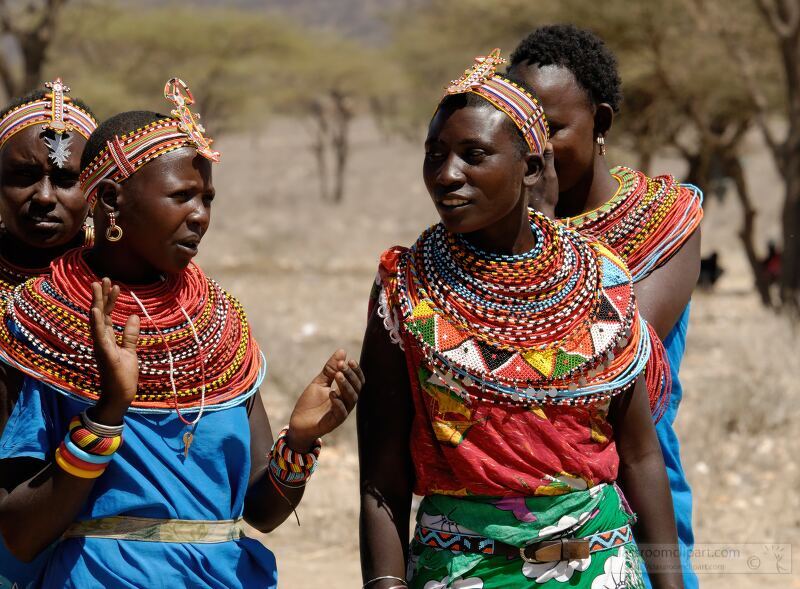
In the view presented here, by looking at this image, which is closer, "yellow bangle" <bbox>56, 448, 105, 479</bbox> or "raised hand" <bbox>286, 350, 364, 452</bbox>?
"yellow bangle" <bbox>56, 448, 105, 479</bbox>

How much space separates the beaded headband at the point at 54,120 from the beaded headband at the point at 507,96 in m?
0.96

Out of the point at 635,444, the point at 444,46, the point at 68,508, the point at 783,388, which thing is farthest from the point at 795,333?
the point at 444,46

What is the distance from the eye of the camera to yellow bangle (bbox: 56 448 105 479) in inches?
83.7

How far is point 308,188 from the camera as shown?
39188mm

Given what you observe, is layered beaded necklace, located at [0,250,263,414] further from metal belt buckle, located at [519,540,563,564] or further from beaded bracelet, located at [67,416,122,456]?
metal belt buckle, located at [519,540,563,564]

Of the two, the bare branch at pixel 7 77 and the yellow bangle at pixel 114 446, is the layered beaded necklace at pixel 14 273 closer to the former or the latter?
the yellow bangle at pixel 114 446

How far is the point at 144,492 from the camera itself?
2268mm

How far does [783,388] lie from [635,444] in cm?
519

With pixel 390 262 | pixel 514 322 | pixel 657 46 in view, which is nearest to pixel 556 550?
pixel 514 322

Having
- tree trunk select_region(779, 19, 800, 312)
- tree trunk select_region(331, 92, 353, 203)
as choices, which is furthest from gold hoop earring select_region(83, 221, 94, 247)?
tree trunk select_region(331, 92, 353, 203)

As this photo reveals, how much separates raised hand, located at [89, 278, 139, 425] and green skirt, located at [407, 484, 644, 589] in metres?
0.65

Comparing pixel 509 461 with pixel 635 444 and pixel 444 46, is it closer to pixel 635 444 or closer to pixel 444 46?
pixel 635 444

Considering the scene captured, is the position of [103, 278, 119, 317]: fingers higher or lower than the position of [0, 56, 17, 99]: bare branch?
higher

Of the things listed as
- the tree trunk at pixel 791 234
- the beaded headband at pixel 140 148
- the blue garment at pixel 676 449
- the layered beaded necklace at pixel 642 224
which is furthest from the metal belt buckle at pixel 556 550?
the tree trunk at pixel 791 234
